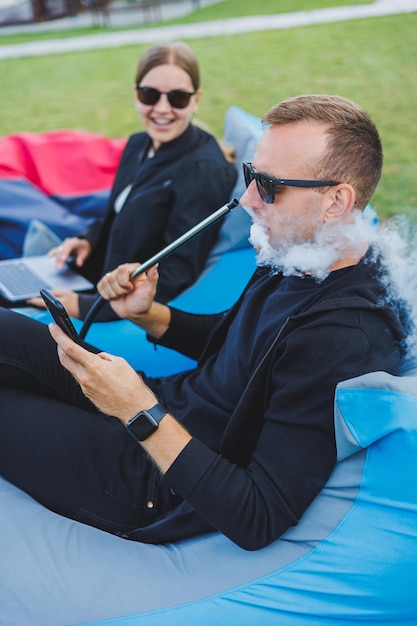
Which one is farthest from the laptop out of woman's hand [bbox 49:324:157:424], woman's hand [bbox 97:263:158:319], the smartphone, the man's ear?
the man's ear

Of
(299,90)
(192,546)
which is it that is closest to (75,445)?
(192,546)

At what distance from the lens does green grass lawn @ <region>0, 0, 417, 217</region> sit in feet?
20.2

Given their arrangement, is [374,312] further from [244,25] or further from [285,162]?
[244,25]

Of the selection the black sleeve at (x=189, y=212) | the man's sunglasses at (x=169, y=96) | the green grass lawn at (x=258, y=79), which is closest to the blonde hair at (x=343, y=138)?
the black sleeve at (x=189, y=212)

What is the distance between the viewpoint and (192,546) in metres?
1.51

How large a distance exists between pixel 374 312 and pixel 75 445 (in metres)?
0.81

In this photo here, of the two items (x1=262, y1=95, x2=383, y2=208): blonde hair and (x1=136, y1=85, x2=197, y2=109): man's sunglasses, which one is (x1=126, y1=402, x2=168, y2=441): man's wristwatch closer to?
(x1=262, y1=95, x2=383, y2=208): blonde hair

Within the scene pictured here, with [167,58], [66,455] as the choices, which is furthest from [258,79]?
[66,455]

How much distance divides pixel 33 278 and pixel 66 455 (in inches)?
49.3

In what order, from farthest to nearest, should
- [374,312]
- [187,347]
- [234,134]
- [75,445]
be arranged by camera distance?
[234,134], [187,347], [75,445], [374,312]

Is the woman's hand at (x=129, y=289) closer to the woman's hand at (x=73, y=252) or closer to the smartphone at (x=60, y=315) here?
the smartphone at (x=60, y=315)

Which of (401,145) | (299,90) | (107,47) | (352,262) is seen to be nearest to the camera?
(352,262)

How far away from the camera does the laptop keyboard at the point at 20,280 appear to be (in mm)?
2637

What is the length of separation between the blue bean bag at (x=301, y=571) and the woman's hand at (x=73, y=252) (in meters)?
1.54
